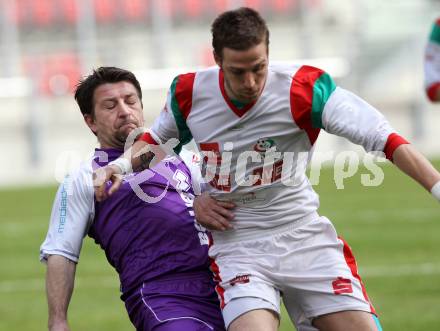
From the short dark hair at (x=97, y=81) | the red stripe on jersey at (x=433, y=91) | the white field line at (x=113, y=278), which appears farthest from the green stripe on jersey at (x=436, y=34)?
the white field line at (x=113, y=278)

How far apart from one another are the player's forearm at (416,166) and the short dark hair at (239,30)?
82 cm

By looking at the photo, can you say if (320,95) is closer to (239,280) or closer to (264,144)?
(264,144)

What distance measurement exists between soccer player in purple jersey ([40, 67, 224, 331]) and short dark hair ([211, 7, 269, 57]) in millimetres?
896

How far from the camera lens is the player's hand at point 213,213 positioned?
5184 millimetres

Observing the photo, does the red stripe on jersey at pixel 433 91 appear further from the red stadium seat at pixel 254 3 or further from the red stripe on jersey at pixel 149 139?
the red stadium seat at pixel 254 3

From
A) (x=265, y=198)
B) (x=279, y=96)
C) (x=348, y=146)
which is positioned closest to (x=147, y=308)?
(x=265, y=198)

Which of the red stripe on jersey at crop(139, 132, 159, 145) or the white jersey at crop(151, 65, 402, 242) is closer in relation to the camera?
the white jersey at crop(151, 65, 402, 242)

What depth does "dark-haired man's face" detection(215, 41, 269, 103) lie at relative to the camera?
4.80 meters

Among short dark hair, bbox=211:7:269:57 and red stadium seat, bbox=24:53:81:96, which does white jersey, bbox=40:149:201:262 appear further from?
red stadium seat, bbox=24:53:81:96

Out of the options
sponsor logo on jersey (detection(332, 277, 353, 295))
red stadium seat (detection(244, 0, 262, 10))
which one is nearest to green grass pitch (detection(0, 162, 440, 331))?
sponsor logo on jersey (detection(332, 277, 353, 295))

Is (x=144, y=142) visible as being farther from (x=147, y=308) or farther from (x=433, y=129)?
(x=433, y=129)

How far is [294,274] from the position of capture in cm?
510

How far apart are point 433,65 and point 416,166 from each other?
2179 mm

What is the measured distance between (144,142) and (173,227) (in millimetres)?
494
